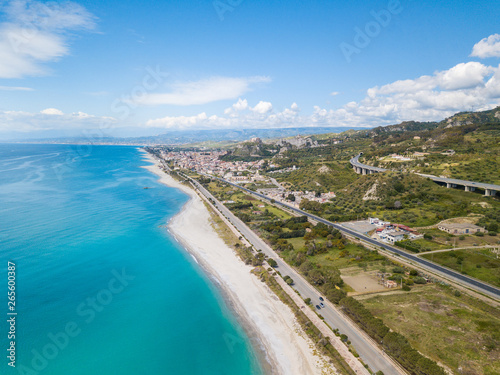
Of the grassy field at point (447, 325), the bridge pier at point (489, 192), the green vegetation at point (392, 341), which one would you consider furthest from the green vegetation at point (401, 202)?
the green vegetation at point (392, 341)

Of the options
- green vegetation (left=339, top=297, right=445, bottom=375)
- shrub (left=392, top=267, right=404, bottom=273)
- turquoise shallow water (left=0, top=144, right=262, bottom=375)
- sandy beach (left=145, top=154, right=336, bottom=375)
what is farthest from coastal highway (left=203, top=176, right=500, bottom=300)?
turquoise shallow water (left=0, top=144, right=262, bottom=375)

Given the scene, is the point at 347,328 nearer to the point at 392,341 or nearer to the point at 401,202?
the point at 392,341

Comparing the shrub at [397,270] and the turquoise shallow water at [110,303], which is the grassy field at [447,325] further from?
the turquoise shallow water at [110,303]

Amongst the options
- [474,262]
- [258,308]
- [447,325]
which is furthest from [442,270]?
[258,308]

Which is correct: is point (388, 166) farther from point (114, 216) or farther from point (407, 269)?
point (114, 216)

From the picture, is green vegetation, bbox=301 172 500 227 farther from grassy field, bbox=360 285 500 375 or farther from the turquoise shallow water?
the turquoise shallow water

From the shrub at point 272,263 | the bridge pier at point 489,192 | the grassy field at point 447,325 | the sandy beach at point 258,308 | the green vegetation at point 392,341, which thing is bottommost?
the sandy beach at point 258,308
